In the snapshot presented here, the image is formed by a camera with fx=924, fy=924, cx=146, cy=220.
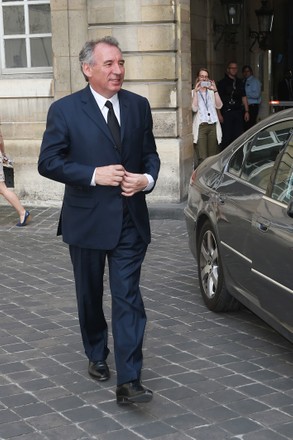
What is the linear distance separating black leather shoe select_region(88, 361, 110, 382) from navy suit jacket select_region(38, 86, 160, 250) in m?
0.80

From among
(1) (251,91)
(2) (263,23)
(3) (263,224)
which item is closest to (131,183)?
(3) (263,224)

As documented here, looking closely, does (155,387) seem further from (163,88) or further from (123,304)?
(163,88)

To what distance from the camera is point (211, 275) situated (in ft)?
22.5

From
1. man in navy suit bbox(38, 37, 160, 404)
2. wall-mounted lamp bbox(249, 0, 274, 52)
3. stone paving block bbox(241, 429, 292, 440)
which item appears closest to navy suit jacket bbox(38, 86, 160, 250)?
man in navy suit bbox(38, 37, 160, 404)

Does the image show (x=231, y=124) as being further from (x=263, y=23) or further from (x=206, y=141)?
(x=263, y=23)

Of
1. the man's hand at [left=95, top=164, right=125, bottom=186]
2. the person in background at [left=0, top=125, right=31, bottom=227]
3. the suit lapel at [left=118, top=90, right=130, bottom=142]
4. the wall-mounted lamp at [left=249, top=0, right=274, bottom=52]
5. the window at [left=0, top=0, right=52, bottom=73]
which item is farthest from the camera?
the wall-mounted lamp at [left=249, top=0, right=274, bottom=52]

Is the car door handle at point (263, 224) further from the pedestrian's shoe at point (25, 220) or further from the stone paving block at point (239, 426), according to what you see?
the pedestrian's shoe at point (25, 220)

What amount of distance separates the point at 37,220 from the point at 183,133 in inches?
92.3

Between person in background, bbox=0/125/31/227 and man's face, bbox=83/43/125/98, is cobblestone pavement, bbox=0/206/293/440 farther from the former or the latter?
person in background, bbox=0/125/31/227

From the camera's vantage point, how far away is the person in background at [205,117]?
13727mm

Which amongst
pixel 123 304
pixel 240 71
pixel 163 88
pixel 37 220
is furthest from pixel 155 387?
pixel 240 71

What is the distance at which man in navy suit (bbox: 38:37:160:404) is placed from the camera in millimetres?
4777

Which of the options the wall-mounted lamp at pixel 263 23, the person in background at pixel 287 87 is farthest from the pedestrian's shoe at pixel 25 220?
the person in background at pixel 287 87

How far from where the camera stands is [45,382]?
5324 millimetres
